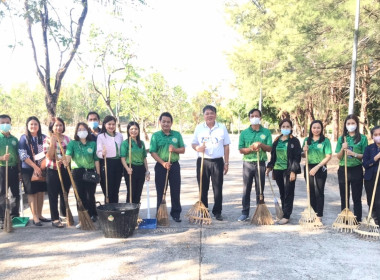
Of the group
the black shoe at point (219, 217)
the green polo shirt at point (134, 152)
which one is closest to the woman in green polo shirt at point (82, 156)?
the green polo shirt at point (134, 152)

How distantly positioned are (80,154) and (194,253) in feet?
7.75

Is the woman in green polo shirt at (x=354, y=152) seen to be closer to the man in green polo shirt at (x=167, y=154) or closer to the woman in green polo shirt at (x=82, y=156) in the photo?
the man in green polo shirt at (x=167, y=154)

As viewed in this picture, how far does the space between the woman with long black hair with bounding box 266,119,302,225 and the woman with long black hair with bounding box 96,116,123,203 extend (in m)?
2.44

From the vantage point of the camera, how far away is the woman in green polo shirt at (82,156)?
5676 millimetres

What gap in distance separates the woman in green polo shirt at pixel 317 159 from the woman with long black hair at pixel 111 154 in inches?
116

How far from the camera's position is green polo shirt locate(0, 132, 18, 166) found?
559cm

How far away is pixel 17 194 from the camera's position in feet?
19.4

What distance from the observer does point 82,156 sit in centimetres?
569

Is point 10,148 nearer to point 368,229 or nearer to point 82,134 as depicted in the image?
point 82,134

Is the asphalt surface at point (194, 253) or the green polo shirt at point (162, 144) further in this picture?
the green polo shirt at point (162, 144)

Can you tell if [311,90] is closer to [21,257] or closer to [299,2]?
[299,2]

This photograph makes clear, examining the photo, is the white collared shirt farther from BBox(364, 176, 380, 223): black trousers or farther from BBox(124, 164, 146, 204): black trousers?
BBox(364, 176, 380, 223): black trousers

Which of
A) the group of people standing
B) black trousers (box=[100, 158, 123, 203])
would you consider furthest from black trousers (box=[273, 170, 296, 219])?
black trousers (box=[100, 158, 123, 203])

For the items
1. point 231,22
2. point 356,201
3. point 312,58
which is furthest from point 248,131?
point 231,22
